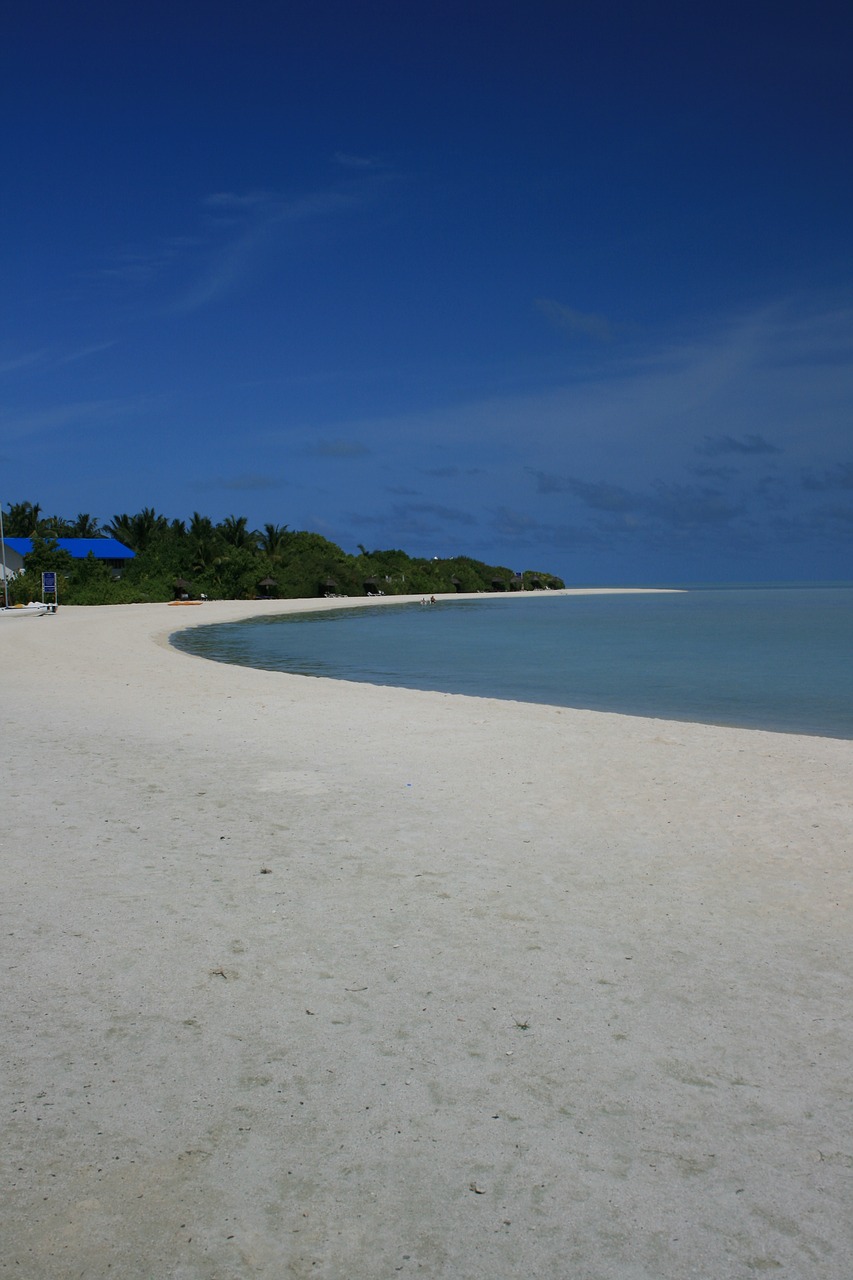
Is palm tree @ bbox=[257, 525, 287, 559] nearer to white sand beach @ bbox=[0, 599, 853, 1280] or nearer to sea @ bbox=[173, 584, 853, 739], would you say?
sea @ bbox=[173, 584, 853, 739]

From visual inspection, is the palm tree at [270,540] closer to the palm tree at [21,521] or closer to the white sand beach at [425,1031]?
the palm tree at [21,521]

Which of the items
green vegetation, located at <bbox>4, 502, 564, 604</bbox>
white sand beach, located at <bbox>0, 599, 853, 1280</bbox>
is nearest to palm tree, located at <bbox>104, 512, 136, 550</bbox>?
green vegetation, located at <bbox>4, 502, 564, 604</bbox>

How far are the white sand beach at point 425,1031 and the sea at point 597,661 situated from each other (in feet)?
25.1

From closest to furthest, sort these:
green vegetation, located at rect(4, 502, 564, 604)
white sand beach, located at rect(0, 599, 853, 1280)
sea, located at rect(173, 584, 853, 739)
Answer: white sand beach, located at rect(0, 599, 853, 1280)
sea, located at rect(173, 584, 853, 739)
green vegetation, located at rect(4, 502, 564, 604)

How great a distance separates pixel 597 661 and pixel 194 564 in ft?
152

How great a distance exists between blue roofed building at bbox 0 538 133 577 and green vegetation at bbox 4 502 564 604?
1.24 metres

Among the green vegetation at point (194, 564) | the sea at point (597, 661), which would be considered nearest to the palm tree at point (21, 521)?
the green vegetation at point (194, 564)

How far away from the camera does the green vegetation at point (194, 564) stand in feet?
172

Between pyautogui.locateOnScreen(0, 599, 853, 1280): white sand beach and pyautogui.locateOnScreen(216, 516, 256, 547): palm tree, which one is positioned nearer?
pyautogui.locateOnScreen(0, 599, 853, 1280): white sand beach

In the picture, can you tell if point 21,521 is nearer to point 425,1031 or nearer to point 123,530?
point 123,530

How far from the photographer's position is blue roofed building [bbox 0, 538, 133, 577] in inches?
2317

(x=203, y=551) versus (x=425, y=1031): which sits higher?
(x=203, y=551)

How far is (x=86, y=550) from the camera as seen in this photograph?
65500 mm

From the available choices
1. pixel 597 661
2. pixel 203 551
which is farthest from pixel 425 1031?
pixel 203 551
